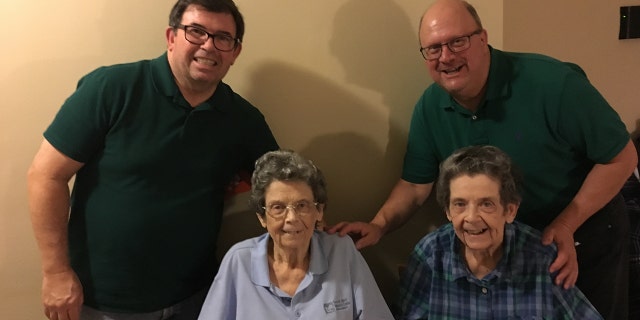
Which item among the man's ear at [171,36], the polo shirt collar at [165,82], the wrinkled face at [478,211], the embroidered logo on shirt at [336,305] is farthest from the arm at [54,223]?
the wrinkled face at [478,211]

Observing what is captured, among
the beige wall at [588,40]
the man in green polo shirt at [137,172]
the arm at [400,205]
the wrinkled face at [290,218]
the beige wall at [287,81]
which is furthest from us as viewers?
the beige wall at [588,40]

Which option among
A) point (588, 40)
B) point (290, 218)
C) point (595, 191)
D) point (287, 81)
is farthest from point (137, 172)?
point (588, 40)

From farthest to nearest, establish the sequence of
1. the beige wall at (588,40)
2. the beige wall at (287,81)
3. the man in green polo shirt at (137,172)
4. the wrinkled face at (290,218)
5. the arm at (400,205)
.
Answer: the beige wall at (588,40) → the arm at (400,205) → the beige wall at (287,81) → the man in green polo shirt at (137,172) → the wrinkled face at (290,218)

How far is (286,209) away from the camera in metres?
1.49

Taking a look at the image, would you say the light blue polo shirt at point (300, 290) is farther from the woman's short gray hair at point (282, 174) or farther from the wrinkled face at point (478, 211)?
the wrinkled face at point (478, 211)

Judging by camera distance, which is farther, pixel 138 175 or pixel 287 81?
pixel 287 81

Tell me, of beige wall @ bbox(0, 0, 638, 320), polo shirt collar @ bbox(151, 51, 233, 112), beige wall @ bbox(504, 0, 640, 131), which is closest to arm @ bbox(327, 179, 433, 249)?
beige wall @ bbox(0, 0, 638, 320)

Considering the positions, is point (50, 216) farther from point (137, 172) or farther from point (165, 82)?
point (165, 82)

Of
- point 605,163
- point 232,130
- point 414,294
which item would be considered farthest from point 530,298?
point 232,130

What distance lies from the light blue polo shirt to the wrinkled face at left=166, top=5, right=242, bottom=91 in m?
0.53

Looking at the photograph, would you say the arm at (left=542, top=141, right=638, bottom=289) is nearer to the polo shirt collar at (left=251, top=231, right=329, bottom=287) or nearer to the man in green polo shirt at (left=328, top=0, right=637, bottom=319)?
the man in green polo shirt at (left=328, top=0, right=637, bottom=319)

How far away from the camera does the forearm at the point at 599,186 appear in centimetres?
170

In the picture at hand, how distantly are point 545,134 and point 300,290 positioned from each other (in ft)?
3.12

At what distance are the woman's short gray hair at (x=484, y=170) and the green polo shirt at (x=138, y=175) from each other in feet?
2.35
